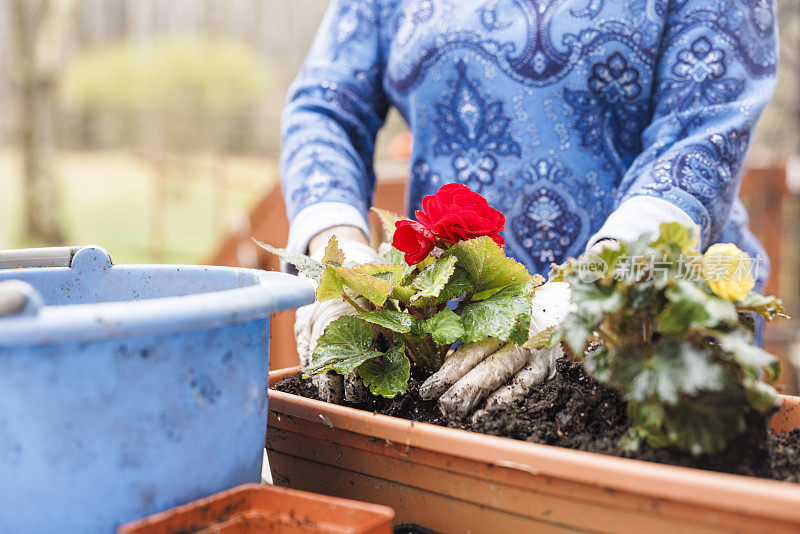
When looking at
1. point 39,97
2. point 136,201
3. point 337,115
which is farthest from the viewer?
point 136,201

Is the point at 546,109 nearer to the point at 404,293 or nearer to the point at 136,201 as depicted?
the point at 404,293

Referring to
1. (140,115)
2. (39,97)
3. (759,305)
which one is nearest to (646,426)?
(759,305)

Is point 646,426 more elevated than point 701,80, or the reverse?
point 701,80

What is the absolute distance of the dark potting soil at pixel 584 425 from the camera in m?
0.58

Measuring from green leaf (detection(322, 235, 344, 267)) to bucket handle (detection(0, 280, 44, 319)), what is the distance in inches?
14.5

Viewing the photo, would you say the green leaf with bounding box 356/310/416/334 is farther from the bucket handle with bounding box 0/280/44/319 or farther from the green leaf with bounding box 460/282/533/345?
the bucket handle with bounding box 0/280/44/319

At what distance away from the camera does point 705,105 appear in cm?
99

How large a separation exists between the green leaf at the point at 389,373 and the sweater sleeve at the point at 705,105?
1.32 feet

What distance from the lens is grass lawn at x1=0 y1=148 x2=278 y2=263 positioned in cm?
702

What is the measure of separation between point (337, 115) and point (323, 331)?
0.57m

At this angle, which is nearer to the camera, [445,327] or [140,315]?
[140,315]

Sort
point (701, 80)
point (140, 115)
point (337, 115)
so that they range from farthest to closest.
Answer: point (140, 115), point (337, 115), point (701, 80)

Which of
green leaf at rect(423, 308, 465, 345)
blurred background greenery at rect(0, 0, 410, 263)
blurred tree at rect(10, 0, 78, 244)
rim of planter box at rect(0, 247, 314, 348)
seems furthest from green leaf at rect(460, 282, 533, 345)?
blurred tree at rect(10, 0, 78, 244)

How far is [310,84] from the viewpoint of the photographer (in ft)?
4.14
